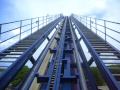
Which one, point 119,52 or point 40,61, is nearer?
point 40,61

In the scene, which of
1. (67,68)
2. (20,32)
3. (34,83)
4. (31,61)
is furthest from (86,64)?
(20,32)

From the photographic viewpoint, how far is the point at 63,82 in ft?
20.7

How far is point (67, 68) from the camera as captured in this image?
7.29 metres

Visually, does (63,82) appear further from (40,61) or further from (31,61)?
(31,61)

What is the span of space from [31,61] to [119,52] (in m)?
2.88

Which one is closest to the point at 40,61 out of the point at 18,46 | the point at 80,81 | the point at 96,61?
the point at 96,61

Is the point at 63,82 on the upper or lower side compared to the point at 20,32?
lower

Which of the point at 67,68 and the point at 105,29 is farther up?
the point at 105,29

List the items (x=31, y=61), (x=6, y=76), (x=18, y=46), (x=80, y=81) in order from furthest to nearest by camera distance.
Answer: (x=18, y=46), (x=31, y=61), (x=6, y=76), (x=80, y=81)

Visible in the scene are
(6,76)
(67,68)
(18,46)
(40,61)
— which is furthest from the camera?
(18,46)

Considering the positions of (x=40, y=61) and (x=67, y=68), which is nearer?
(x=67, y=68)

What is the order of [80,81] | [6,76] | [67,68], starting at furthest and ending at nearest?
[67,68] → [6,76] → [80,81]

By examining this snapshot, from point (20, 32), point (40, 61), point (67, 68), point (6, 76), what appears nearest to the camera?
point (6, 76)

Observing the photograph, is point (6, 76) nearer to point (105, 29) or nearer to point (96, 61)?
point (96, 61)
